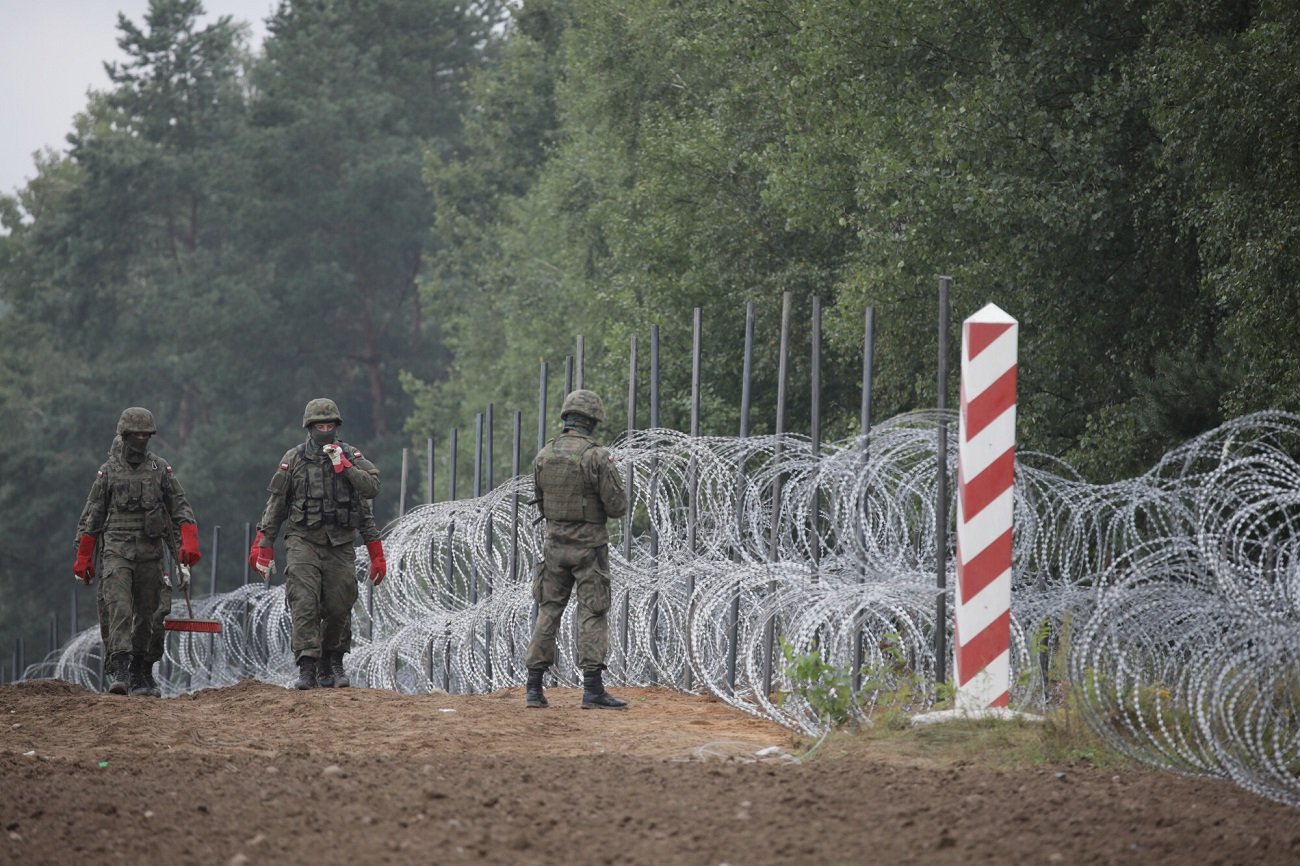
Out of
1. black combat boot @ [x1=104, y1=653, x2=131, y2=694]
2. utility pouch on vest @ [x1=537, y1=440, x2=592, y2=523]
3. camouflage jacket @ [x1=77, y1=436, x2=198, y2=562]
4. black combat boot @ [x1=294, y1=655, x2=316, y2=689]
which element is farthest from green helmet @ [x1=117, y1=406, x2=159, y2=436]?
utility pouch on vest @ [x1=537, y1=440, x2=592, y2=523]

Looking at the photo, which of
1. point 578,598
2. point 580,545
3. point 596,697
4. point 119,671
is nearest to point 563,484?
point 580,545

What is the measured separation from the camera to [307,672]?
41.8 feet

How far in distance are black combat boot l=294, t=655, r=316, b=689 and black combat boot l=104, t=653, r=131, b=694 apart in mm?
1318

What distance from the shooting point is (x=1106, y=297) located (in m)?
19.7

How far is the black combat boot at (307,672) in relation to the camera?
41.7ft

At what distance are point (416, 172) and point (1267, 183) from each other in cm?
4053

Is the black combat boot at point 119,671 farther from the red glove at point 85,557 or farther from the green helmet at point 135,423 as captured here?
the green helmet at point 135,423

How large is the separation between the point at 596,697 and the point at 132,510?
3.81 meters

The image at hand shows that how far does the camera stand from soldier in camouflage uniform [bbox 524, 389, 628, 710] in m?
11.2

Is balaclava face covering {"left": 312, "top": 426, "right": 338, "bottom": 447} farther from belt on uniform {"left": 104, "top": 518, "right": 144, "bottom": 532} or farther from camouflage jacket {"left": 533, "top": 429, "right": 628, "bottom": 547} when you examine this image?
camouflage jacket {"left": 533, "top": 429, "right": 628, "bottom": 547}

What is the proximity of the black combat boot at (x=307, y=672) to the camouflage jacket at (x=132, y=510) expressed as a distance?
49.4 inches

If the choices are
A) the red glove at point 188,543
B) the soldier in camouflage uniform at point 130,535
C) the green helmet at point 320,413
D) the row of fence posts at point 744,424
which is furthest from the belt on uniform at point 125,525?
the row of fence posts at point 744,424

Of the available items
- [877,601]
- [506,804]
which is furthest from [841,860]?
[877,601]

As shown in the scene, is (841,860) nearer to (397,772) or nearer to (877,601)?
(397,772)
